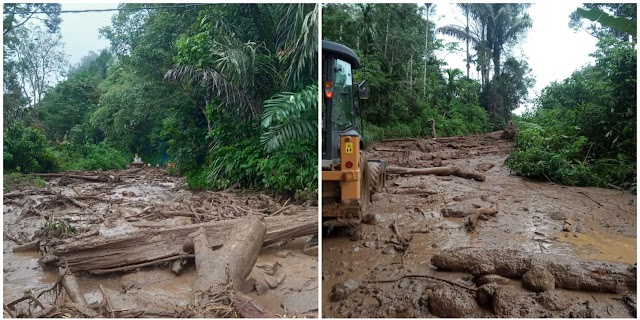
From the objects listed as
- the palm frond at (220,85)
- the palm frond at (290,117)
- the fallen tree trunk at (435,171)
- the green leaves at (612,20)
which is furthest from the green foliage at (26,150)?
the fallen tree trunk at (435,171)

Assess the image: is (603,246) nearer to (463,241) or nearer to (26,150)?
(463,241)

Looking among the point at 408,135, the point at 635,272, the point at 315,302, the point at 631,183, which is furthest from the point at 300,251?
the point at 408,135

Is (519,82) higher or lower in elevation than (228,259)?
higher

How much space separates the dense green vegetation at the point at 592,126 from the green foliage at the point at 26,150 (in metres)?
4.76

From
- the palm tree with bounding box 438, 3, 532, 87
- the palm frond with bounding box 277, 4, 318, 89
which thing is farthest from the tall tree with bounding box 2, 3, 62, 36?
the palm tree with bounding box 438, 3, 532, 87

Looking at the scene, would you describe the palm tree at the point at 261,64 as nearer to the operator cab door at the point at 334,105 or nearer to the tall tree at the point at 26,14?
the operator cab door at the point at 334,105

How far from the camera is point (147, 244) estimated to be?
2.86 m

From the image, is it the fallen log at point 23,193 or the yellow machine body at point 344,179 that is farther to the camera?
the yellow machine body at point 344,179

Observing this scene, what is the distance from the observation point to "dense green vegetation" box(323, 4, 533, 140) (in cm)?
414

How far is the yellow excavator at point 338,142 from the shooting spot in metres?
2.87

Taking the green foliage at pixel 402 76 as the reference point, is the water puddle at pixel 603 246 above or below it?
below

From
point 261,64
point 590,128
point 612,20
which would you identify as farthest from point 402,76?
point 261,64

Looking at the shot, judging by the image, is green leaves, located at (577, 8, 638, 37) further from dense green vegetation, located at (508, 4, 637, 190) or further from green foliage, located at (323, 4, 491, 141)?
green foliage, located at (323, 4, 491, 141)

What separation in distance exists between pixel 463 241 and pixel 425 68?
6.65 meters
